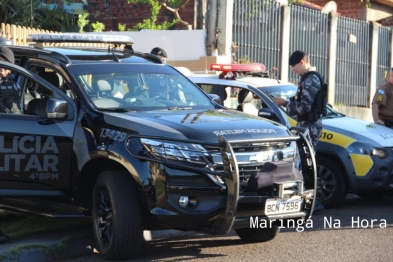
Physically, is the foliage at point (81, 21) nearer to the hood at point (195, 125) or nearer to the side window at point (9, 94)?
the side window at point (9, 94)

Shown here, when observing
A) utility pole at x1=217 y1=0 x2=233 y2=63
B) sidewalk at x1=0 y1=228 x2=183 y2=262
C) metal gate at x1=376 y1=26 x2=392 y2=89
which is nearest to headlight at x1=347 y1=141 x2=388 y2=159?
sidewalk at x1=0 y1=228 x2=183 y2=262

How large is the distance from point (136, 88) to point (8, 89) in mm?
1229

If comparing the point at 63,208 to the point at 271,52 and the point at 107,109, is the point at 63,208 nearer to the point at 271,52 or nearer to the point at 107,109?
the point at 107,109

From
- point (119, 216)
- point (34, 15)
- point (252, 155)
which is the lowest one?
point (119, 216)

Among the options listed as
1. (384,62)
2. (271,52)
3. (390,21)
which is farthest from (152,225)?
(390,21)

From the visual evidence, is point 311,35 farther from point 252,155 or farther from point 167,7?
point 252,155

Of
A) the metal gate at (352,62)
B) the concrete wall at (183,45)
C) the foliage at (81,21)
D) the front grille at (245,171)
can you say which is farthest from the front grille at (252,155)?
the metal gate at (352,62)

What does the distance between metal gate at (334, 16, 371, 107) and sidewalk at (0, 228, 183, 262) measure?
46.5 feet

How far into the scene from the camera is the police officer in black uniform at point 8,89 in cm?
774

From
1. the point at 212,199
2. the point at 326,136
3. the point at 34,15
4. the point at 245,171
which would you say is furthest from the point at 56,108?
the point at 34,15

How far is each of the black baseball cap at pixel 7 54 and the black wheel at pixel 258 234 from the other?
282 centimetres

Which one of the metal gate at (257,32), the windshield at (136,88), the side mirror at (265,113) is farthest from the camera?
the metal gate at (257,32)

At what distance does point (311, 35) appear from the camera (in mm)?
19766

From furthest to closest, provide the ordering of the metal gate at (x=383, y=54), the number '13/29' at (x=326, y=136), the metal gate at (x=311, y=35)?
the metal gate at (x=383, y=54) < the metal gate at (x=311, y=35) < the number '13/29' at (x=326, y=136)
